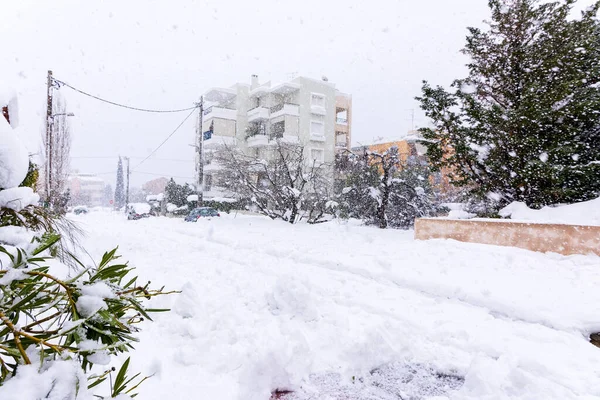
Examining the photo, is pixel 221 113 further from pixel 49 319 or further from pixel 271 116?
pixel 49 319

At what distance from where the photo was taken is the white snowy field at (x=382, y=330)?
2525mm

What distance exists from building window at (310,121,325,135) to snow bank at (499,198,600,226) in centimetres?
2602

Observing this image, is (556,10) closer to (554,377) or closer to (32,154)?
(554,377)

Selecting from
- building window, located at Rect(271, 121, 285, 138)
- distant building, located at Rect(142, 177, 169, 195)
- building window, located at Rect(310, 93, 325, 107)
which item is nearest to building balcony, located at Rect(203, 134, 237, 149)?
building window, located at Rect(271, 121, 285, 138)

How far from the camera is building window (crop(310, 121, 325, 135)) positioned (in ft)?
113

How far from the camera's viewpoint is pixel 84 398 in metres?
0.83

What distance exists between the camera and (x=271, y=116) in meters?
34.5

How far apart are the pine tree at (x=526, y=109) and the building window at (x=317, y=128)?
22911mm

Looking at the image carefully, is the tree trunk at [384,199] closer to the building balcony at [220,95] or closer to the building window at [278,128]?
the building window at [278,128]

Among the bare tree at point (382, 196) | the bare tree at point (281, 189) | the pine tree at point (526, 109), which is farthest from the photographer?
the bare tree at point (281, 189)

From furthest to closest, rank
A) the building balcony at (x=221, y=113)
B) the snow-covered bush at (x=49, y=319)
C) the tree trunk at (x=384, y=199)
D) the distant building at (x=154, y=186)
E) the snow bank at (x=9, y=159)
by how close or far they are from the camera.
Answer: the distant building at (x=154, y=186), the building balcony at (x=221, y=113), the tree trunk at (x=384, y=199), the snow bank at (x=9, y=159), the snow-covered bush at (x=49, y=319)

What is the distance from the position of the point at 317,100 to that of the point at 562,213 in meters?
28.6

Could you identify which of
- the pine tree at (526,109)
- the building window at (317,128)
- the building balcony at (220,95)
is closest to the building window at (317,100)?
the building window at (317,128)

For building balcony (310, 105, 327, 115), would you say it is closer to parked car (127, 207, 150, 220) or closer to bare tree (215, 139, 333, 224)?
bare tree (215, 139, 333, 224)
